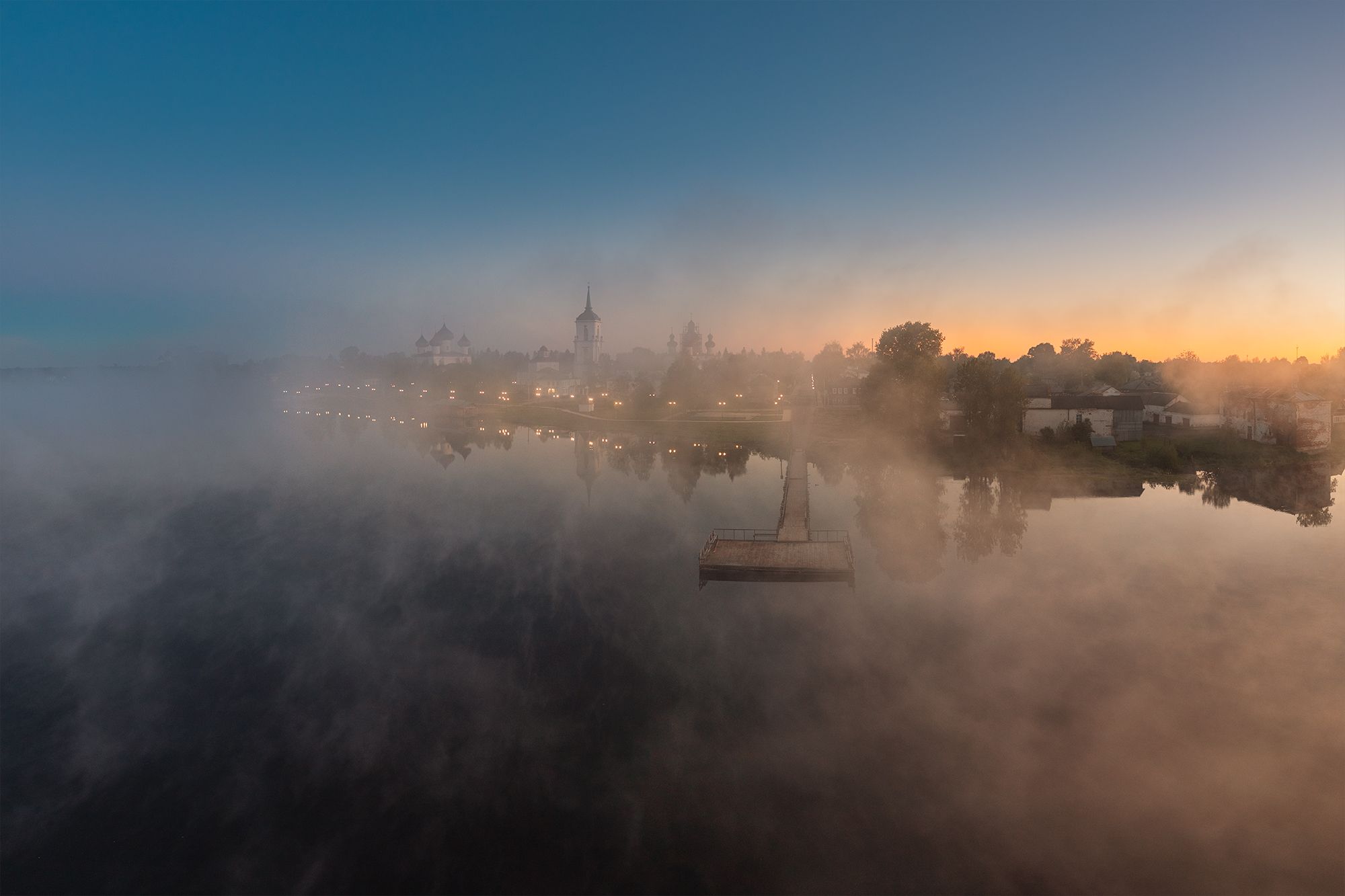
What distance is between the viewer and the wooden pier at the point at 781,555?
94.5 feet

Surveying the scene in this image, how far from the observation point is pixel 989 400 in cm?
6209

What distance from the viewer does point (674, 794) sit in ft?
50.9

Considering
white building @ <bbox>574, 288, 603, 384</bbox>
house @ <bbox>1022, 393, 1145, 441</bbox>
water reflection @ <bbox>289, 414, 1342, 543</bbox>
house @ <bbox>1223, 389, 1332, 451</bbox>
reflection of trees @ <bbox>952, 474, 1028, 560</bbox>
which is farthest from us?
white building @ <bbox>574, 288, 603, 384</bbox>

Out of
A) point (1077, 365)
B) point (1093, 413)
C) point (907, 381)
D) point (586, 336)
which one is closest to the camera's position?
point (1093, 413)

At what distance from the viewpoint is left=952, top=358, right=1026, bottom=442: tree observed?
60281 millimetres

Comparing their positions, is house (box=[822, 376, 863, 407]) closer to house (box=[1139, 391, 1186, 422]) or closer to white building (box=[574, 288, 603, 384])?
house (box=[1139, 391, 1186, 422])

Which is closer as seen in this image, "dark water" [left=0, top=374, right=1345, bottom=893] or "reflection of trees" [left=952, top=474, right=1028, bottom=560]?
"dark water" [left=0, top=374, right=1345, bottom=893]

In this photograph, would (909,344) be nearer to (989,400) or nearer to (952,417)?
(952,417)

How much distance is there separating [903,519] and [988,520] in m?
4.87

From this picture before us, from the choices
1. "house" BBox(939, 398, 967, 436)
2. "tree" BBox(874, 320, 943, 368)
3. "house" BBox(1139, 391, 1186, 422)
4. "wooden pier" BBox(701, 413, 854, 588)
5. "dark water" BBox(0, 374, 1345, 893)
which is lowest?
"dark water" BBox(0, 374, 1345, 893)

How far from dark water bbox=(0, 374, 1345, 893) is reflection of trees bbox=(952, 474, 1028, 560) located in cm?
52

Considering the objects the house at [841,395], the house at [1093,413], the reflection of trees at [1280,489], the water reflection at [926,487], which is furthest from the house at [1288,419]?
the house at [841,395]

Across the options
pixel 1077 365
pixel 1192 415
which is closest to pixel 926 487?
pixel 1192 415

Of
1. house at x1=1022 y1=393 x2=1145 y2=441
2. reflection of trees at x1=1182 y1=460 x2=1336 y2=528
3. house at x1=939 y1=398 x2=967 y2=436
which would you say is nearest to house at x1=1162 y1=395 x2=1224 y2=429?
house at x1=1022 y1=393 x2=1145 y2=441
